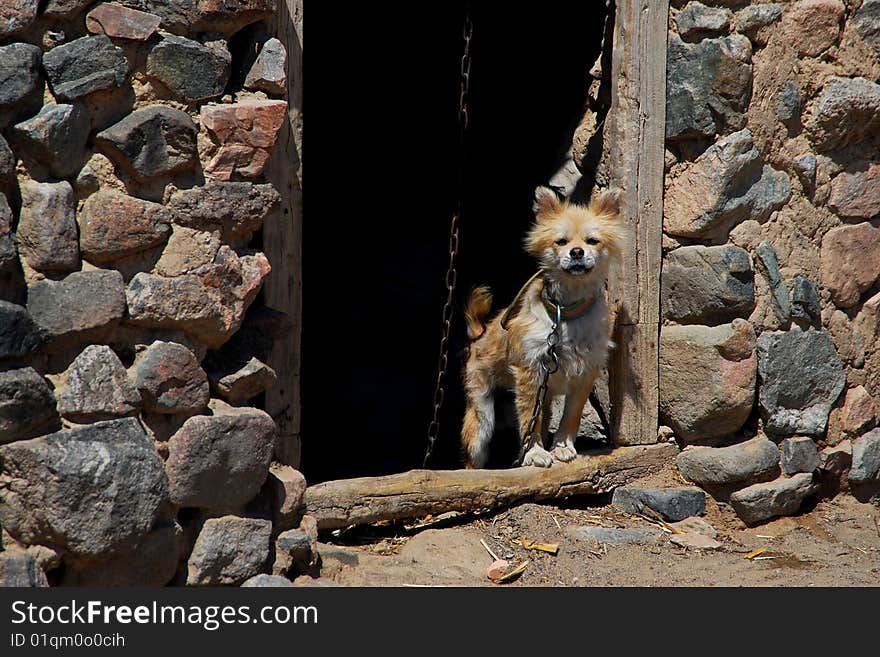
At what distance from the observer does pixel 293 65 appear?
3.86 metres

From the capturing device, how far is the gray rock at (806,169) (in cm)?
480

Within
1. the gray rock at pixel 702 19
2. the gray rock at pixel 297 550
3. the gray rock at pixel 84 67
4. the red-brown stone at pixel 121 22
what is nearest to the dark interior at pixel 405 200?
the gray rock at pixel 702 19

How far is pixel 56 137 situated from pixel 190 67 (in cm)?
52

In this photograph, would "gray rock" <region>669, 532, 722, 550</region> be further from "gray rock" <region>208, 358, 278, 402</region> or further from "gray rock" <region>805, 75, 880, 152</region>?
"gray rock" <region>208, 358, 278, 402</region>

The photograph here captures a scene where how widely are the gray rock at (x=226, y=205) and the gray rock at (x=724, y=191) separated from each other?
82.6 inches

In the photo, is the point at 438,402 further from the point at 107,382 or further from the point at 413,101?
the point at 413,101

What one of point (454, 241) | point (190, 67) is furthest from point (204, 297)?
point (454, 241)

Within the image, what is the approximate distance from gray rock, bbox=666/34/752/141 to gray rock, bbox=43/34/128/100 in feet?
8.61

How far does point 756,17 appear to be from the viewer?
15.2 feet

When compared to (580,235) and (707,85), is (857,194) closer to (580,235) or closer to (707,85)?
(707,85)

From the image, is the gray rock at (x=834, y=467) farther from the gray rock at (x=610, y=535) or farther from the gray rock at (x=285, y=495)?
the gray rock at (x=285, y=495)

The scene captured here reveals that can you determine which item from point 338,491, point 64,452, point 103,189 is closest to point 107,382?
point 64,452

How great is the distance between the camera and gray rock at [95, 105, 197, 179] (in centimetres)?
319

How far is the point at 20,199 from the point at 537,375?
2.77m
